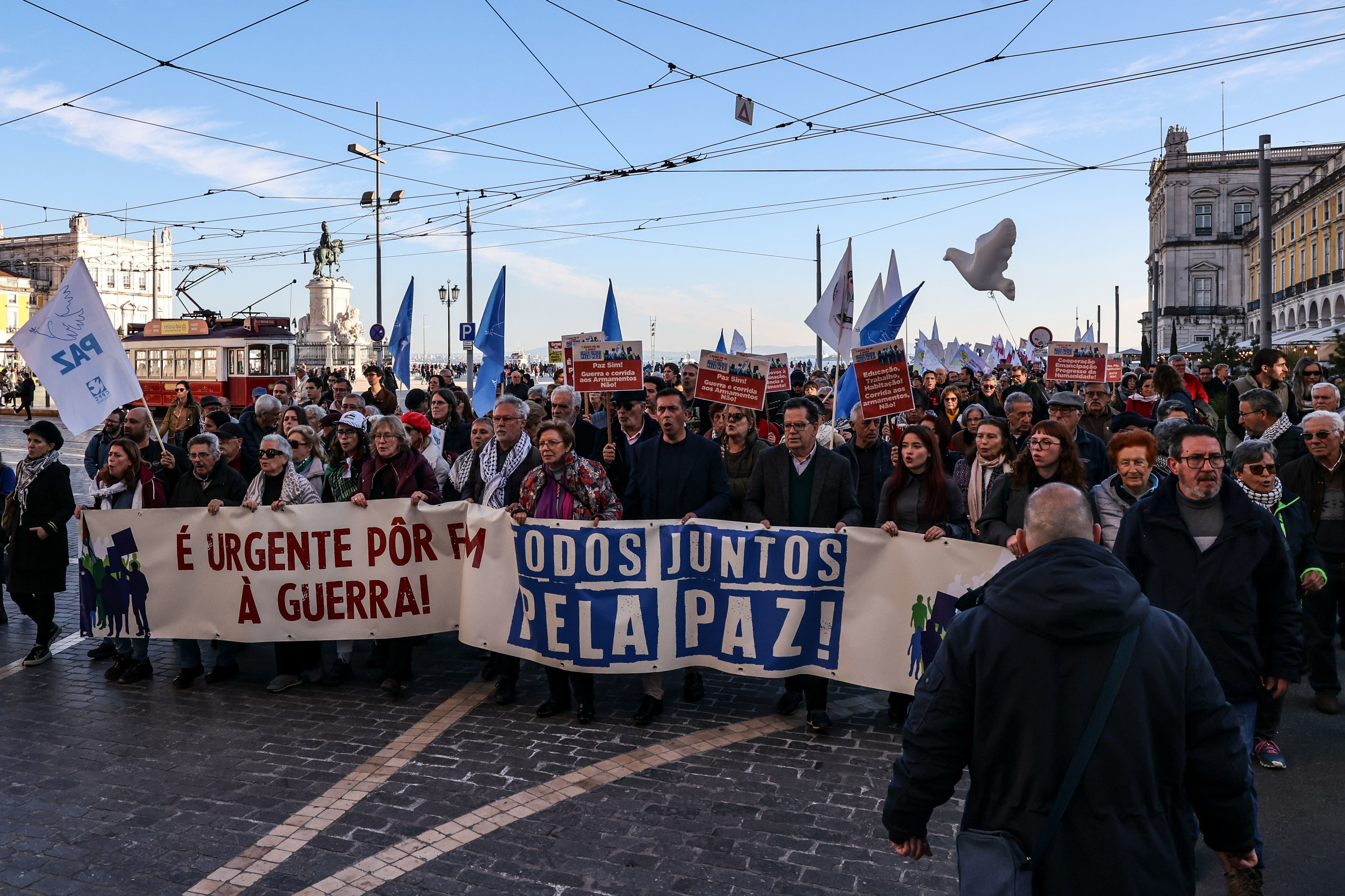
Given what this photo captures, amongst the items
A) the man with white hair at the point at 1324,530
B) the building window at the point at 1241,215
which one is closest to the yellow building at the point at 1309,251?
the building window at the point at 1241,215

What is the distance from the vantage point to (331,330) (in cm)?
4819

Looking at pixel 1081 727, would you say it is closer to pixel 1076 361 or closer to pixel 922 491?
pixel 922 491

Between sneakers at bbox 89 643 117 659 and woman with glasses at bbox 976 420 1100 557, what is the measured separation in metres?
6.17

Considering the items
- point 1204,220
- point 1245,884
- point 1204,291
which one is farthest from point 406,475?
point 1204,220

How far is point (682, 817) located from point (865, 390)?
3.95 meters

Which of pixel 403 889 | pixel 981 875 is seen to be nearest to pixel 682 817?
pixel 403 889

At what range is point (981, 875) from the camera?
7.89 ft

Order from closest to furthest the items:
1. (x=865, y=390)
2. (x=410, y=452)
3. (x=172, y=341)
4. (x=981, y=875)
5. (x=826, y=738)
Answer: (x=981, y=875), (x=826, y=738), (x=410, y=452), (x=865, y=390), (x=172, y=341)

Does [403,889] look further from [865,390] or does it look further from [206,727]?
[865,390]

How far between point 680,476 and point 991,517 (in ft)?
6.27

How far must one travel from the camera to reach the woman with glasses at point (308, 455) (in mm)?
7625

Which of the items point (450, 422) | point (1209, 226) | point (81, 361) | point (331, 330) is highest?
point (1209, 226)

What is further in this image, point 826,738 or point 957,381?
point 957,381

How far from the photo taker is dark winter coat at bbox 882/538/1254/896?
2.37 meters
